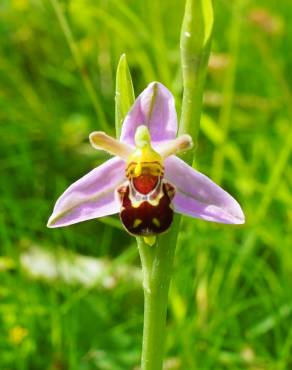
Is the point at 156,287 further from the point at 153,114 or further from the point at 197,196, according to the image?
the point at 153,114

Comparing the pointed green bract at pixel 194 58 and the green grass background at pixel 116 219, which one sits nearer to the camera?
the pointed green bract at pixel 194 58

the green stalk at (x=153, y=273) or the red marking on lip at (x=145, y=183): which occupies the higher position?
the red marking on lip at (x=145, y=183)

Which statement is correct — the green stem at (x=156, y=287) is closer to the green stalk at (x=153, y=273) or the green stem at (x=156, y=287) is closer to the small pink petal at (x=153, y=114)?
the green stalk at (x=153, y=273)

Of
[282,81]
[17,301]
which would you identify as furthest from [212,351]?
[282,81]

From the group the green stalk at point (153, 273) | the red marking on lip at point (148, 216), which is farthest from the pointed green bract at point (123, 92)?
the red marking on lip at point (148, 216)

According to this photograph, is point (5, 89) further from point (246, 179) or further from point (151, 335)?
point (151, 335)

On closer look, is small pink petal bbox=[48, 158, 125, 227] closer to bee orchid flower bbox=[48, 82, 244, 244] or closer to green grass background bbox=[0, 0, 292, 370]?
bee orchid flower bbox=[48, 82, 244, 244]

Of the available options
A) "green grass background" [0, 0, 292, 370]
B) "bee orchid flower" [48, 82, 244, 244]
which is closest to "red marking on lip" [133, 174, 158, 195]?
"bee orchid flower" [48, 82, 244, 244]
